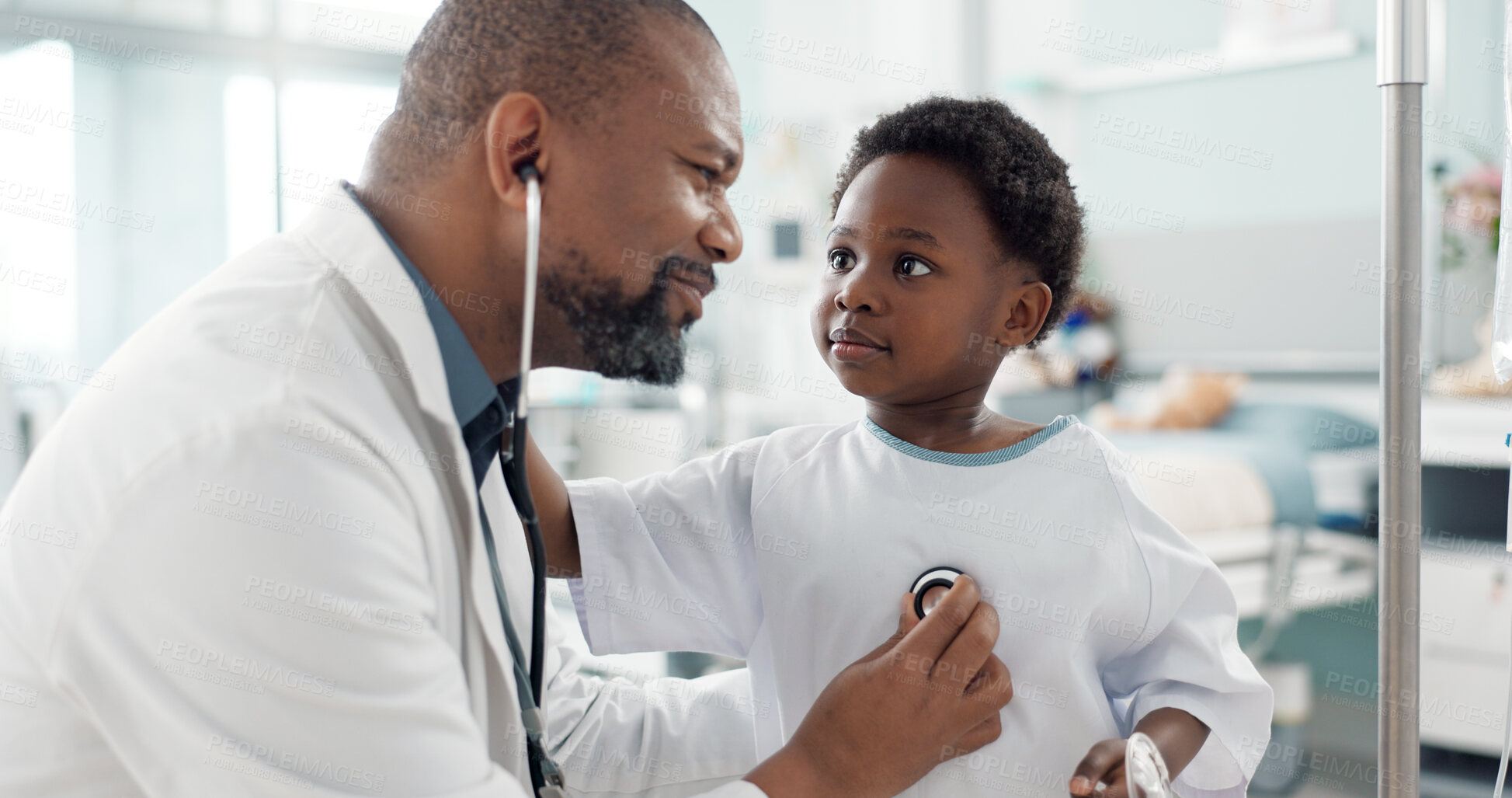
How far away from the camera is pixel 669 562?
105 centimetres

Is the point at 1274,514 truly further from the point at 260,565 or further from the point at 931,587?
the point at 260,565

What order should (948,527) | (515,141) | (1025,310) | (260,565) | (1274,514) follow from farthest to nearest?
(1274,514) < (1025,310) < (948,527) < (515,141) < (260,565)

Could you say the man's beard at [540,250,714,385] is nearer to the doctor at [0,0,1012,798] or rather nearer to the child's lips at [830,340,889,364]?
the doctor at [0,0,1012,798]

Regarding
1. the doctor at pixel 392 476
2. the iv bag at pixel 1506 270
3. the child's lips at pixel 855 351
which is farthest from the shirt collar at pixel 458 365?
the iv bag at pixel 1506 270

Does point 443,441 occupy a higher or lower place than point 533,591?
higher

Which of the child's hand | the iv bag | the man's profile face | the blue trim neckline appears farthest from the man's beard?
the iv bag

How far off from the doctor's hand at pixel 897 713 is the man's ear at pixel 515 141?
0.45 metres

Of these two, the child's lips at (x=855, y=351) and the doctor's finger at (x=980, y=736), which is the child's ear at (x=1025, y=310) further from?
the doctor's finger at (x=980, y=736)

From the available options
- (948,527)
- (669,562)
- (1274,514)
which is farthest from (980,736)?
(1274,514)

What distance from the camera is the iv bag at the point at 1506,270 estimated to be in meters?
0.91

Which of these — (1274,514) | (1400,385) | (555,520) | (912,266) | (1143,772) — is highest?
(912,266)

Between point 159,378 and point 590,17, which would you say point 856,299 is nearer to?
point 590,17

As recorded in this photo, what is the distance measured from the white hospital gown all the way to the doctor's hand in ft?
0.20

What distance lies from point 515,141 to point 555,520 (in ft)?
1.17
